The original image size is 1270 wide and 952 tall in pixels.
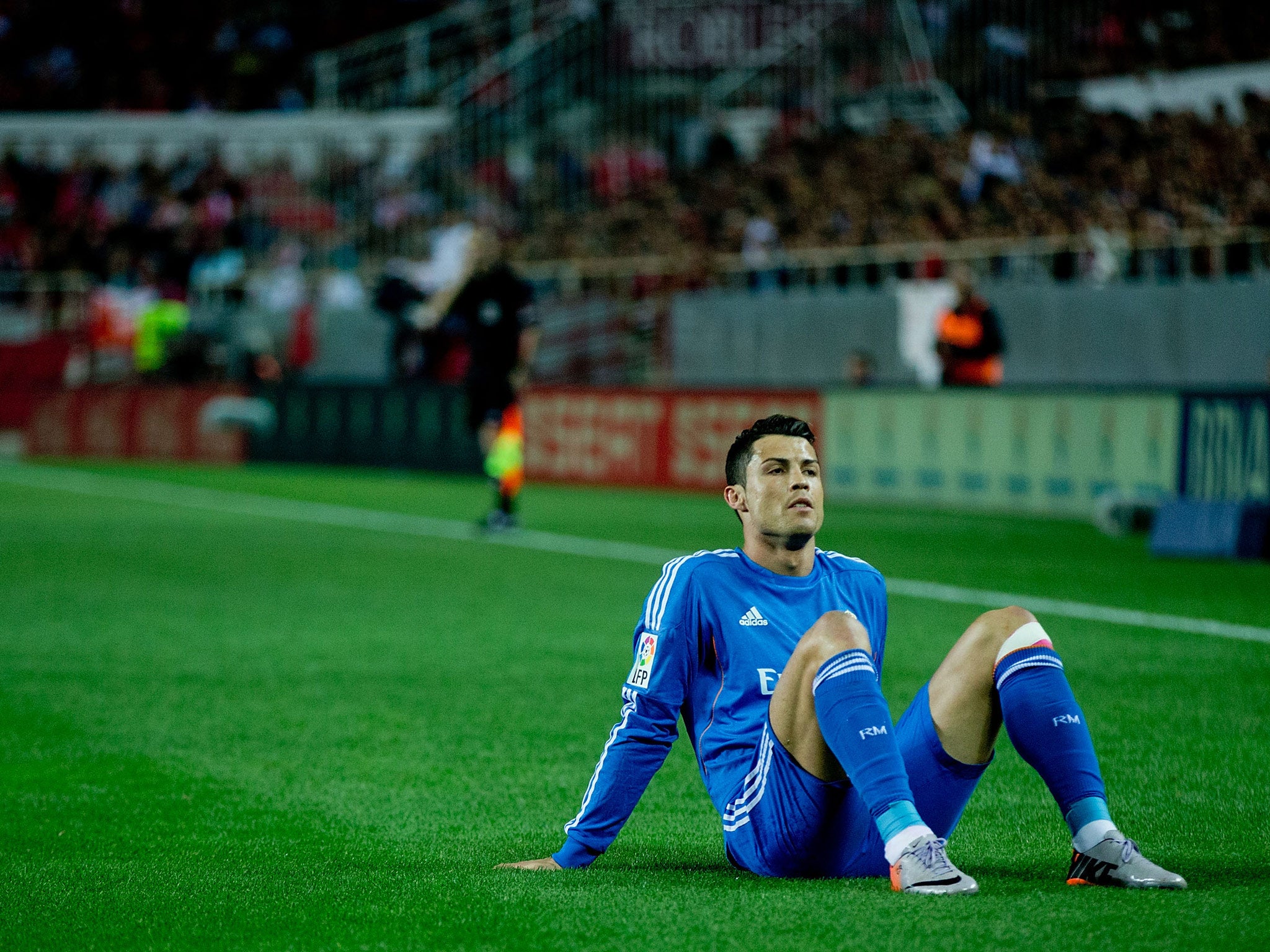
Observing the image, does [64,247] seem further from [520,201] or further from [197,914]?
[197,914]

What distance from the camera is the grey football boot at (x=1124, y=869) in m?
4.20

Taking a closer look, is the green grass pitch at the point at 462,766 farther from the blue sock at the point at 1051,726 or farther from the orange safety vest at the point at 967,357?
the orange safety vest at the point at 967,357

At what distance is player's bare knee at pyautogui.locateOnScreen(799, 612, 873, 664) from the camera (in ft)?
13.9

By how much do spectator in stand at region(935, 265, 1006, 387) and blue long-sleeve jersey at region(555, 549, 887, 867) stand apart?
578 inches

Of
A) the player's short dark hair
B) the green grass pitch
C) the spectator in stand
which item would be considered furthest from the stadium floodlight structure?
the player's short dark hair

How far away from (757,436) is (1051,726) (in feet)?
3.28

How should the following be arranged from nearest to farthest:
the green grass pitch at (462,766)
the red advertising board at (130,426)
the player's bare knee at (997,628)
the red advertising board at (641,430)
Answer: the green grass pitch at (462,766) < the player's bare knee at (997,628) < the red advertising board at (641,430) < the red advertising board at (130,426)

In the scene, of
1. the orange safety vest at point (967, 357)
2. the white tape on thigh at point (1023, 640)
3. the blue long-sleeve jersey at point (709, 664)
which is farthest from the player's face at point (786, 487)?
the orange safety vest at point (967, 357)

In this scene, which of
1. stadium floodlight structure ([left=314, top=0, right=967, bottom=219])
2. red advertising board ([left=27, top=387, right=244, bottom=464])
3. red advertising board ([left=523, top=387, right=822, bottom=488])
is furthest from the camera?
stadium floodlight structure ([left=314, top=0, right=967, bottom=219])

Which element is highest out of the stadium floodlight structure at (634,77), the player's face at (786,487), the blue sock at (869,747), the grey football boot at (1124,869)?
the stadium floodlight structure at (634,77)

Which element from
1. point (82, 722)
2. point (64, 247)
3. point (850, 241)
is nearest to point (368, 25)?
point (64, 247)

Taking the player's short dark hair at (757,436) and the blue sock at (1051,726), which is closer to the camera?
the blue sock at (1051,726)

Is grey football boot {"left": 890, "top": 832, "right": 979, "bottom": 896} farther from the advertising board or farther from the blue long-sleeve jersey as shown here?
the advertising board

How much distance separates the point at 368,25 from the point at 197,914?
125 feet
